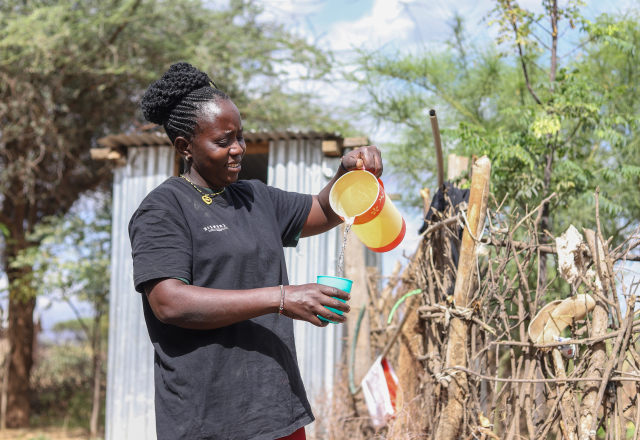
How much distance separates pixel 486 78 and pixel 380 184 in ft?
15.7

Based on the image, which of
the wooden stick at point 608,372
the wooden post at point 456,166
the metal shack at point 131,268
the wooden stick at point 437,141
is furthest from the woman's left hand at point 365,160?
the metal shack at point 131,268

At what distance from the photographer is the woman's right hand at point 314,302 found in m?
1.48

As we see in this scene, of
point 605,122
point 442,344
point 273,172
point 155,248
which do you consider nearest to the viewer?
point 155,248

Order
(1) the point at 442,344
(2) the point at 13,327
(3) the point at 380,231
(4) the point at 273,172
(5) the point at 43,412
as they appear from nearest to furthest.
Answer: (3) the point at 380,231 → (1) the point at 442,344 → (4) the point at 273,172 → (2) the point at 13,327 → (5) the point at 43,412

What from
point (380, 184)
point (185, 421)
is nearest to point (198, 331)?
point (185, 421)

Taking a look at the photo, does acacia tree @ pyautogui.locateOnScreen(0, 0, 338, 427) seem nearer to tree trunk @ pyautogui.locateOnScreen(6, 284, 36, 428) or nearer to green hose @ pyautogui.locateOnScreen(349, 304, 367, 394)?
tree trunk @ pyautogui.locateOnScreen(6, 284, 36, 428)

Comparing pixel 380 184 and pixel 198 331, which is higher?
pixel 380 184

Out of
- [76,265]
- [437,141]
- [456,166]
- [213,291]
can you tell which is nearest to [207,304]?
[213,291]

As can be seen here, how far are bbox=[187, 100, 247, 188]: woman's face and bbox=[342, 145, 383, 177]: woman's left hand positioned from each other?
1.31 ft

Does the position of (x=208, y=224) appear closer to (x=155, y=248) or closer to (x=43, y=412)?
(x=155, y=248)

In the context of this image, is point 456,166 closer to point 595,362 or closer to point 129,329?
point 595,362

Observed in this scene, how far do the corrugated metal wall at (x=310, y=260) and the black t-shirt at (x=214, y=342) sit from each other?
3476 millimetres

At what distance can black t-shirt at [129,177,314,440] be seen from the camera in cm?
159

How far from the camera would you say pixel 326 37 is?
9133 mm
